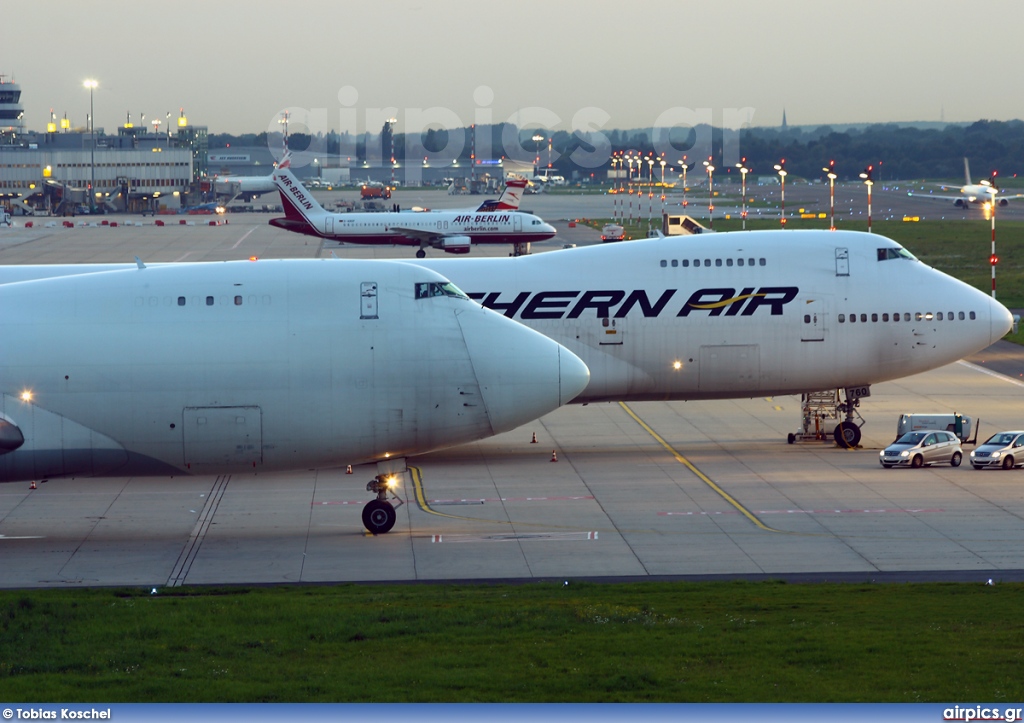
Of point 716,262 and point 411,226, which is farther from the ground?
point 411,226

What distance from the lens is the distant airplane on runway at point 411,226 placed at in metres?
119

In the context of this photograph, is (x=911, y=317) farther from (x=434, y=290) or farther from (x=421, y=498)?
(x=434, y=290)

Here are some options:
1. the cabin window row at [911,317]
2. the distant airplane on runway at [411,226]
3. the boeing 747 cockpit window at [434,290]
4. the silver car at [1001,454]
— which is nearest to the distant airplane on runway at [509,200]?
the distant airplane on runway at [411,226]

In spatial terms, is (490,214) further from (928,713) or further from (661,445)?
(928,713)

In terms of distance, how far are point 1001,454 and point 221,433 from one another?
23234 millimetres

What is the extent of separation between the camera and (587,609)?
72.7ft

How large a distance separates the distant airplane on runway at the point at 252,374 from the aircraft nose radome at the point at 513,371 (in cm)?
3

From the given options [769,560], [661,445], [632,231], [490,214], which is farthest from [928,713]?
[632,231]

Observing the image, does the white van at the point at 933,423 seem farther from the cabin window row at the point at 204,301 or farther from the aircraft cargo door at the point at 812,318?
the cabin window row at the point at 204,301

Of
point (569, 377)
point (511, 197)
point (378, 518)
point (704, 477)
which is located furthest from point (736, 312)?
point (511, 197)

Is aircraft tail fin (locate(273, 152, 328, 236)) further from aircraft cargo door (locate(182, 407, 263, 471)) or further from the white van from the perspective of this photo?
aircraft cargo door (locate(182, 407, 263, 471))

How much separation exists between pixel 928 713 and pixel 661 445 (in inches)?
1359

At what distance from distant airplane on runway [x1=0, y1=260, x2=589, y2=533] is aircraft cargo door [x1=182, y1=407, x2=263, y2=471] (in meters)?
0.03

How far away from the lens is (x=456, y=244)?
117312mm
